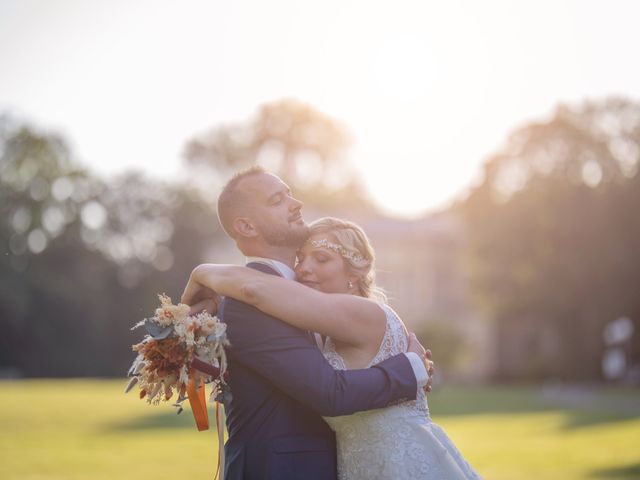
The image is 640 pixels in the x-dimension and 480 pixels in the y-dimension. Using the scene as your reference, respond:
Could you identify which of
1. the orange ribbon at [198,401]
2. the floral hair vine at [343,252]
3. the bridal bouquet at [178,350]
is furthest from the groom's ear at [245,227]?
the orange ribbon at [198,401]

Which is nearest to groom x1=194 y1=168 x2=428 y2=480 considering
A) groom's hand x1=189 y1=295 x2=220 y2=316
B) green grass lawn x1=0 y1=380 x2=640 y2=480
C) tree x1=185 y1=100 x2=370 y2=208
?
groom's hand x1=189 y1=295 x2=220 y2=316

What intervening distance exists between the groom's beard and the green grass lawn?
935 centimetres

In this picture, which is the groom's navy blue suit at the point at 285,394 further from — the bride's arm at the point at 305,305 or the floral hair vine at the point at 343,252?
the floral hair vine at the point at 343,252

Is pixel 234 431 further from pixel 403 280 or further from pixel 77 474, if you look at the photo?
pixel 403 280

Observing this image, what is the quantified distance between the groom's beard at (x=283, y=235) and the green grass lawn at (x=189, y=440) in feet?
30.7

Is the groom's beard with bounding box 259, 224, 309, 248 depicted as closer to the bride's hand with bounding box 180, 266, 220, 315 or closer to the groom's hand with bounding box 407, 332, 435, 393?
the bride's hand with bounding box 180, 266, 220, 315

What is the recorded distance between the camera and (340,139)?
232 feet

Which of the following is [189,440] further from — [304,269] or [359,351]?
[359,351]

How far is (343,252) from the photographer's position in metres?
5.20

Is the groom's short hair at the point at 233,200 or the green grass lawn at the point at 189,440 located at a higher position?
the groom's short hair at the point at 233,200

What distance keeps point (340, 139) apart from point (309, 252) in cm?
6576

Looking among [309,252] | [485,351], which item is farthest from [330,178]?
[309,252]

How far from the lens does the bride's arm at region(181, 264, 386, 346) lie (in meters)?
4.57

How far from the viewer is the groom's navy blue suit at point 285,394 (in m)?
4.51
